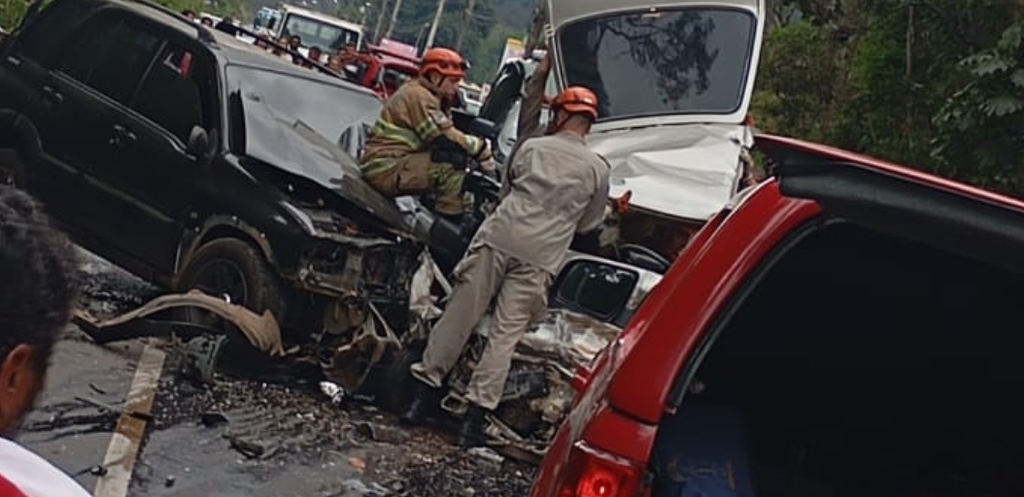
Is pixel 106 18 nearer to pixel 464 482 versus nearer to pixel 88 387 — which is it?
pixel 88 387

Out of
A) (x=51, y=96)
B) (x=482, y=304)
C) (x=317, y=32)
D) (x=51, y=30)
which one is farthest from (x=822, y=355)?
(x=317, y=32)

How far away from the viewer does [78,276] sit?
1.69 m

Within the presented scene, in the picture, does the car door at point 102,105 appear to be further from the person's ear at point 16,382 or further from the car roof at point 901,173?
the person's ear at point 16,382

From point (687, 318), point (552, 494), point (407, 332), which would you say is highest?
point (687, 318)

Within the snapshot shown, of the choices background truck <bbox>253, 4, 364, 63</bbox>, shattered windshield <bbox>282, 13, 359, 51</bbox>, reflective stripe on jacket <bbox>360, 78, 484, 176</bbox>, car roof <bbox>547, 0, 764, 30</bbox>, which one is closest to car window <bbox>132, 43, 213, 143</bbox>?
reflective stripe on jacket <bbox>360, 78, 484, 176</bbox>

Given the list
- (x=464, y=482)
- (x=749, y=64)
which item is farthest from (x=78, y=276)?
(x=749, y=64)

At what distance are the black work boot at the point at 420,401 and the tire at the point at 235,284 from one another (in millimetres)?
768

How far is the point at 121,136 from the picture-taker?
26.6ft

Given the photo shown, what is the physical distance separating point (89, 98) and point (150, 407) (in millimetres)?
2537

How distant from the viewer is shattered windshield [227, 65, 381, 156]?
8.31 meters

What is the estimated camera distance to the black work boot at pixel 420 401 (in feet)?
24.1

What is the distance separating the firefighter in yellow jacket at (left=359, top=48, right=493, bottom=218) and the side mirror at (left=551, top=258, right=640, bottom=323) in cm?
81

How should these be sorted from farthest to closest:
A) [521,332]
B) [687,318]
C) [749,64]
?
1. [749,64]
2. [521,332]
3. [687,318]

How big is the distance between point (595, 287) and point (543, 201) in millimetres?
707
